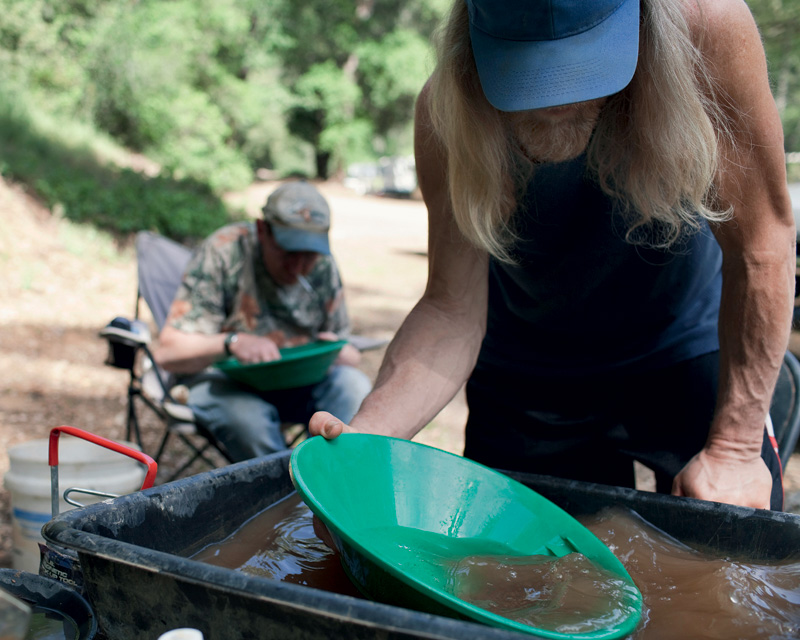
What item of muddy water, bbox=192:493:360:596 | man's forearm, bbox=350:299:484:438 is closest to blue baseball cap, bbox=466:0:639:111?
man's forearm, bbox=350:299:484:438

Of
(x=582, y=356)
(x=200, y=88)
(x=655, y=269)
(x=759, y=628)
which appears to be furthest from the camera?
(x=200, y=88)

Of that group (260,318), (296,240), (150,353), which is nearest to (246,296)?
(260,318)

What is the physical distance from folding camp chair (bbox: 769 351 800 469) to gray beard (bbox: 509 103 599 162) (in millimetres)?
977

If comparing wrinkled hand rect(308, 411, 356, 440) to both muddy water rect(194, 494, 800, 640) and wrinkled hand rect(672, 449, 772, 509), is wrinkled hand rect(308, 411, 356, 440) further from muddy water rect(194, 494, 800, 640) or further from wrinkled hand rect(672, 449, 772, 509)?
wrinkled hand rect(672, 449, 772, 509)

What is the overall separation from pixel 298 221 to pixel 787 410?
1.91 meters

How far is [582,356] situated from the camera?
1739 mm

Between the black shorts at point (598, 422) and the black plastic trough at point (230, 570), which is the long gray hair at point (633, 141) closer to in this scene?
the black shorts at point (598, 422)

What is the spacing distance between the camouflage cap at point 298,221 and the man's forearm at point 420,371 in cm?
140

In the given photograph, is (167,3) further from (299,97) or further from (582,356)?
(582,356)

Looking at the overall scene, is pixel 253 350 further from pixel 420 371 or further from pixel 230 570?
pixel 230 570

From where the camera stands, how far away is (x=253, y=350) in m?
2.80

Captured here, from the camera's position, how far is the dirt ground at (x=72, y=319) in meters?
4.06

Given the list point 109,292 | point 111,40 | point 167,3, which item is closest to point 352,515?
point 109,292

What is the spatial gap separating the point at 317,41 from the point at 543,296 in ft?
76.1
